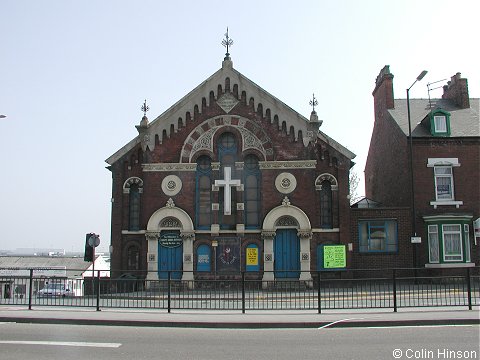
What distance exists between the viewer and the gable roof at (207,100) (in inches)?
1116

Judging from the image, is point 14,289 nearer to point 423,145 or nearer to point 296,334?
point 296,334

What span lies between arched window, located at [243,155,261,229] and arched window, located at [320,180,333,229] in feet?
10.5

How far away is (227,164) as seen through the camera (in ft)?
92.9

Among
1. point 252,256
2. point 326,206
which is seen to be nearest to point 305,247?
point 326,206

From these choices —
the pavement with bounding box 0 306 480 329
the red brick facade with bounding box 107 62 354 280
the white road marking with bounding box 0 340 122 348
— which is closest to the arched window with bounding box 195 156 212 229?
the red brick facade with bounding box 107 62 354 280

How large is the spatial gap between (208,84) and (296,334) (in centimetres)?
1852

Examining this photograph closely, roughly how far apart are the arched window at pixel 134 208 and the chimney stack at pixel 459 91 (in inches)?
773

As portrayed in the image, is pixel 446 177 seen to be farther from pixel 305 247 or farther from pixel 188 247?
pixel 188 247

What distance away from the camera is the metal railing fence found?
54.5ft

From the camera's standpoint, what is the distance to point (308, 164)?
27891 mm

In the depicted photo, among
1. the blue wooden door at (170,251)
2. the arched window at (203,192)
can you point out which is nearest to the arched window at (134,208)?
the blue wooden door at (170,251)

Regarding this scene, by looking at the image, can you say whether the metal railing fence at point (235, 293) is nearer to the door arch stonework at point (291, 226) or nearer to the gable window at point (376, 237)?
the door arch stonework at point (291, 226)

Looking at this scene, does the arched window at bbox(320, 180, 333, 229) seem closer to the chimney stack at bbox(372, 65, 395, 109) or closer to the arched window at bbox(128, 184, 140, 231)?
the chimney stack at bbox(372, 65, 395, 109)

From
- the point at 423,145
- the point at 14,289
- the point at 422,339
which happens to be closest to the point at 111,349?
the point at 422,339
